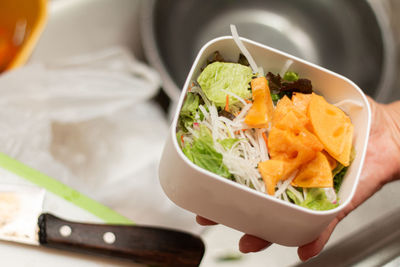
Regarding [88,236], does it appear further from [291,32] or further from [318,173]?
[291,32]

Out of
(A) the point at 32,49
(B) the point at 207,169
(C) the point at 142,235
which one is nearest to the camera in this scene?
(B) the point at 207,169

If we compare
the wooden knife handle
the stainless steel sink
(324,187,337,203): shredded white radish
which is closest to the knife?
the wooden knife handle

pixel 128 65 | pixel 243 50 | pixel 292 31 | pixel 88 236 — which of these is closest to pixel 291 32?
pixel 292 31

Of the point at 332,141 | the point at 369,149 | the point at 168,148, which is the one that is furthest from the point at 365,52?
the point at 168,148

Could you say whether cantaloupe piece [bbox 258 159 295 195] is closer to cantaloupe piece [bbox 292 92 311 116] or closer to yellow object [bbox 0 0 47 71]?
cantaloupe piece [bbox 292 92 311 116]

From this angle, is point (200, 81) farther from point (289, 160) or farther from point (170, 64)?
point (170, 64)

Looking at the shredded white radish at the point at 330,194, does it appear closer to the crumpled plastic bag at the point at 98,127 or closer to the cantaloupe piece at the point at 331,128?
the cantaloupe piece at the point at 331,128

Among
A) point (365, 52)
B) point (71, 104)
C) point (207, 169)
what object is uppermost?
point (207, 169)
